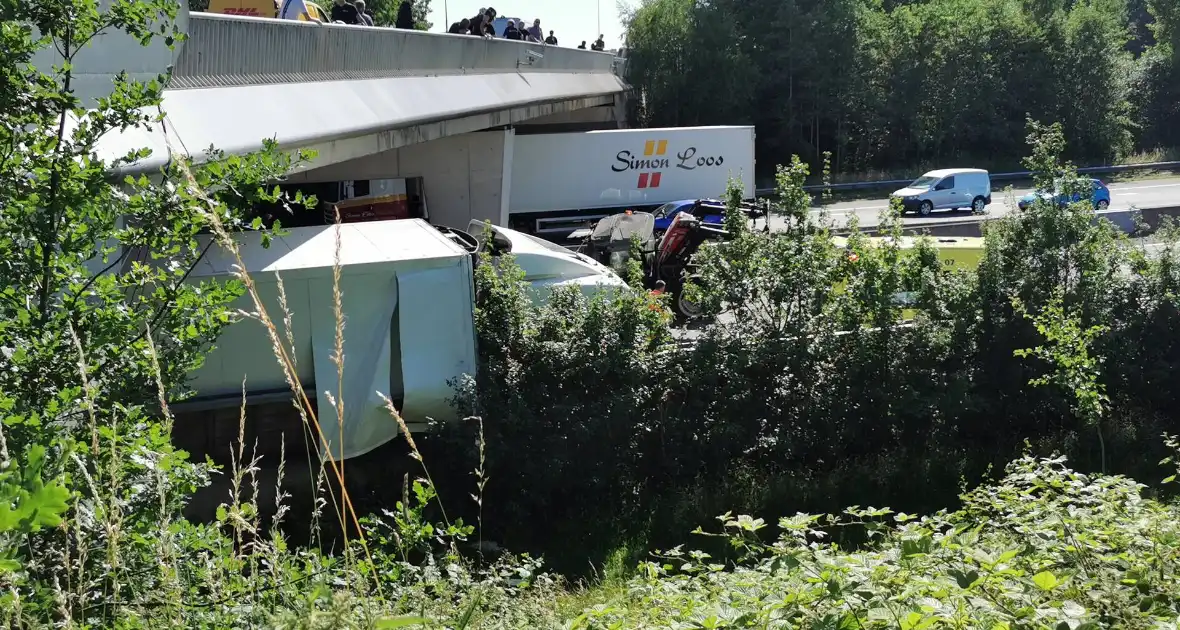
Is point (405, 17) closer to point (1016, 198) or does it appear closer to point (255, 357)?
point (255, 357)

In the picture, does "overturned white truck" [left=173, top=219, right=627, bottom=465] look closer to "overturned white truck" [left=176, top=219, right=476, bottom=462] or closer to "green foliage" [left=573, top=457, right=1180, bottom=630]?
"overturned white truck" [left=176, top=219, right=476, bottom=462]

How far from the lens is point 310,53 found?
14000 mm

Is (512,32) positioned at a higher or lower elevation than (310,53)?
higher

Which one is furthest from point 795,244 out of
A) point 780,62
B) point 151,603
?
point 780,62

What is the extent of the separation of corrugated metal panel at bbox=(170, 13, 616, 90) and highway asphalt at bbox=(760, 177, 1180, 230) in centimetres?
1699

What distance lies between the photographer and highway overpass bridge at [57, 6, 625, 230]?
9570 millimetres

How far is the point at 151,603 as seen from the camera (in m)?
2.98

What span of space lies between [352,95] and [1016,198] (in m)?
29.8

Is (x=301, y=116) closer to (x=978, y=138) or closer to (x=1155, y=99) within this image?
(x=978, y=138)

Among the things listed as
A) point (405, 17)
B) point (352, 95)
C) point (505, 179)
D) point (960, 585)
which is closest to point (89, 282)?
point (960, 585)

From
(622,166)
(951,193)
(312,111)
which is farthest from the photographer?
(951,193)

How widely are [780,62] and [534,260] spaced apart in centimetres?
3834

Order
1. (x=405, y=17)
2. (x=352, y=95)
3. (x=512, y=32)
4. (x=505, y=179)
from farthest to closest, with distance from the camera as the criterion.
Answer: (x=512, y=32) → (x=505, y=179) → (x=405, y=17) → (x=352, y=95)

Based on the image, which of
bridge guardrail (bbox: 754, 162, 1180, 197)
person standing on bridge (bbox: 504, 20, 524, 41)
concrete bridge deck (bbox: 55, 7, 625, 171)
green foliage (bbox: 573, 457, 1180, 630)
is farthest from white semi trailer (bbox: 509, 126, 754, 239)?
green foliage (bbox: 573, 457, 1180, 630)
